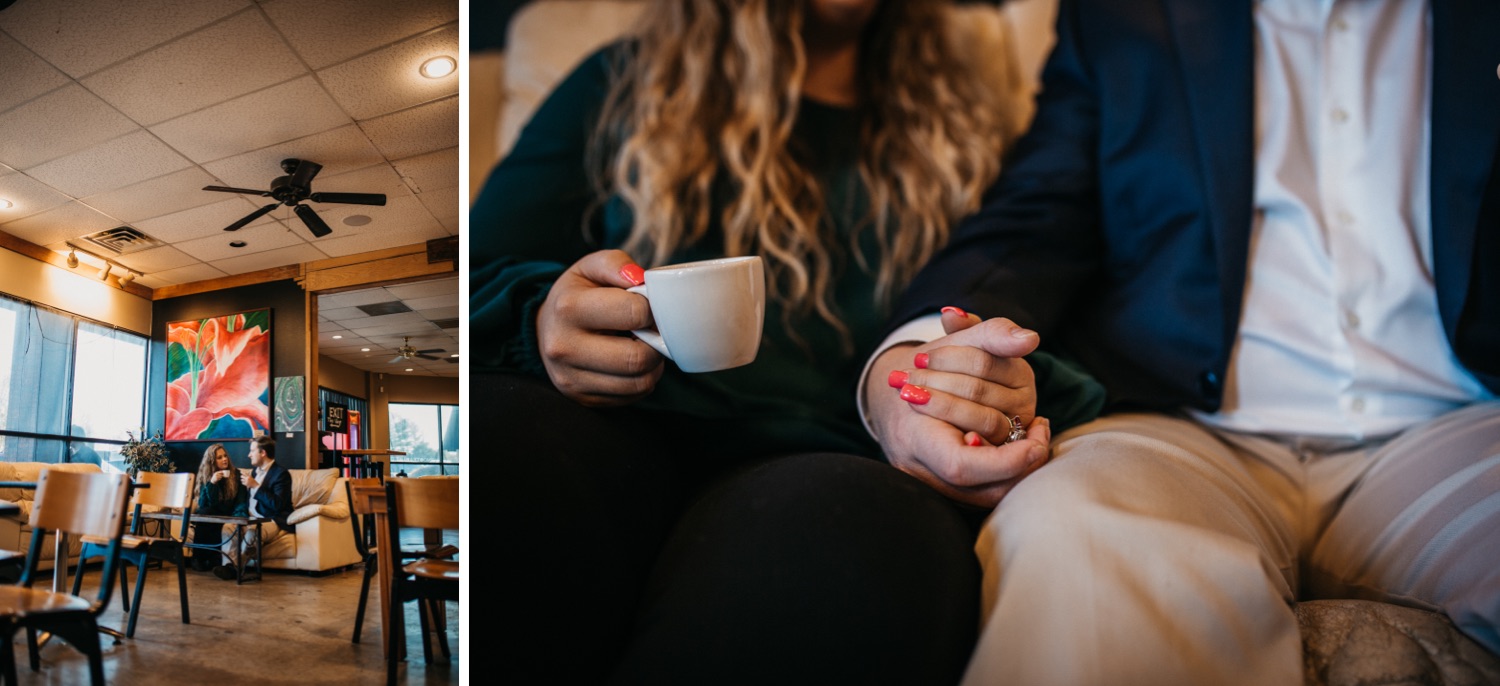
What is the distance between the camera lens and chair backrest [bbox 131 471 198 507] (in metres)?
0.69

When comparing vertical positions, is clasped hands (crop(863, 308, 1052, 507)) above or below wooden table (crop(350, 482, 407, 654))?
above

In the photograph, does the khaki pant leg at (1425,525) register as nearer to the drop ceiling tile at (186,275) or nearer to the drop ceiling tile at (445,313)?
the drop ceiling tile at (445,313)

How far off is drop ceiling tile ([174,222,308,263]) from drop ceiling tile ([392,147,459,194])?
14 cm

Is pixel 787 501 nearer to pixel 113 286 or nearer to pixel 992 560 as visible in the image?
pixel 992 560

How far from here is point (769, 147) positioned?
0.84 m

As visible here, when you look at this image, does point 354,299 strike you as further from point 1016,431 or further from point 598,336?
point 1016,431

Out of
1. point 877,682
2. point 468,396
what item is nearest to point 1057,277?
point 877,682

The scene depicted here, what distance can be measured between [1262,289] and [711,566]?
26.4 inches

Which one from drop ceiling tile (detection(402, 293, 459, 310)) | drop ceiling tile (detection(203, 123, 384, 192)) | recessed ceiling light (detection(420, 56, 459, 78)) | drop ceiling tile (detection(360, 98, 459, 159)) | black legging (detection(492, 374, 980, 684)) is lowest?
black legging (detection(492, 374, 980, 684))

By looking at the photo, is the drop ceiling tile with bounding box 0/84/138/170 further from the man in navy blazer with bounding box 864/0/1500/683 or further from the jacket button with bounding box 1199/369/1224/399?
the jacket button with bounding box 1199/369/1224/399

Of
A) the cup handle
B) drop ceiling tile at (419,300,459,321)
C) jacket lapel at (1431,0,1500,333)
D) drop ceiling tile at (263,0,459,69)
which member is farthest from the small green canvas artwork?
jacket lapel at (1431,0,1500,333)

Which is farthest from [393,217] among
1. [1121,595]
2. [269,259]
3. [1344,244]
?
[1344,244]

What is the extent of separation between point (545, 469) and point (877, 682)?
28 cm

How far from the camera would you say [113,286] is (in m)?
0.77
